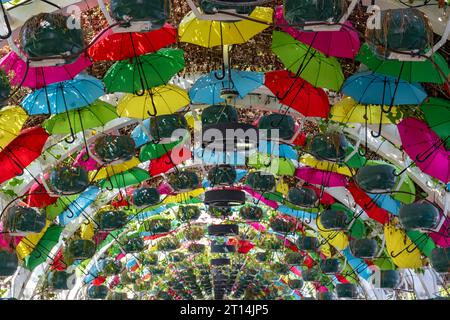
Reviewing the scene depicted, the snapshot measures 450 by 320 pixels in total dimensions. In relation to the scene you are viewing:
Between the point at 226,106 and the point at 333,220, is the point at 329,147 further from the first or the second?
the point at 333,220

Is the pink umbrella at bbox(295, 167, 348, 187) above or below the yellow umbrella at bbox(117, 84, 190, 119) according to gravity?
below

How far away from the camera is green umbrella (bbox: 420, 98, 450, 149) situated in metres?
5.75

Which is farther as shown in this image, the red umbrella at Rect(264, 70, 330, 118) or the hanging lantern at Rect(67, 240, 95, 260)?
the hanging lantern at Rect(67, 240, 95, 260)

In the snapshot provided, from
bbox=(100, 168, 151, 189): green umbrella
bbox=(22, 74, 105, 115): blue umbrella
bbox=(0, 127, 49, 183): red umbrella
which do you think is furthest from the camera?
bbox=(100, 168, 151, 189): green umbrella

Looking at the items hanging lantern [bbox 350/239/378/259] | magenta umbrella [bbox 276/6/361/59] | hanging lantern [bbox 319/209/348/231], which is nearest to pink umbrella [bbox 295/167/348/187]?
hanging lantern [bbox 350/239/378/259]

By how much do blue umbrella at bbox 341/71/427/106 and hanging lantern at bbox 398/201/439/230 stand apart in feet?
3.52

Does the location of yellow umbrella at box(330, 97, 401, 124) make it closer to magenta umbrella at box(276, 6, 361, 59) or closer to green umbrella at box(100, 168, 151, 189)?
magenta umbrella at box(276, 6, 361, 59)

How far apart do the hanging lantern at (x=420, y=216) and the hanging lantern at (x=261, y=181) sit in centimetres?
226

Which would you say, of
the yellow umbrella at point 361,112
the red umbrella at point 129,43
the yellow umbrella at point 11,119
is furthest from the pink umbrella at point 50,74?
the yellow umbrella at point 361,112

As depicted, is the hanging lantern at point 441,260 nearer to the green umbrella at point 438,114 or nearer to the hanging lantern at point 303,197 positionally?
the hanging lantern at point 303,197

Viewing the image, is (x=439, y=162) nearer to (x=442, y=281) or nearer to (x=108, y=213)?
(x=108, y=213)

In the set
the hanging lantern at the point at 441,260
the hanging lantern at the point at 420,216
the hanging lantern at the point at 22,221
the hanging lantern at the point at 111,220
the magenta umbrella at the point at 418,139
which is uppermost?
the magenta umbrella at the point at 418,139

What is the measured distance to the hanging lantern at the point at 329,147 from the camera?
232 inches

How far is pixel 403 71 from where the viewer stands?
491 centimetres
